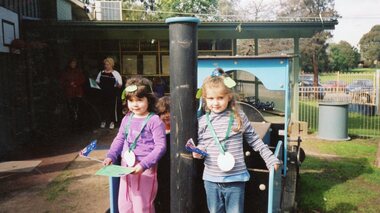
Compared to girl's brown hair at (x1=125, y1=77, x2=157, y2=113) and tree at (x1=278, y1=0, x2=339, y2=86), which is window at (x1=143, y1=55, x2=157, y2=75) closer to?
girl's brown hair at (x1=125, y1=77, x2=157, y2=113)

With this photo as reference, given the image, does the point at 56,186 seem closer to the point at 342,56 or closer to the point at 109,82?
the point at 109,82

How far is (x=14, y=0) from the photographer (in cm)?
A: 878

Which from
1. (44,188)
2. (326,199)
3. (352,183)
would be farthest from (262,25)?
(44,188)

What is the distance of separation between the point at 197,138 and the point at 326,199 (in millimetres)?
3551

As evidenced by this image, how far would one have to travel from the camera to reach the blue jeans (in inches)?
105

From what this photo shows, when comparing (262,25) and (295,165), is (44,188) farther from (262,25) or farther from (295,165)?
(262,25)

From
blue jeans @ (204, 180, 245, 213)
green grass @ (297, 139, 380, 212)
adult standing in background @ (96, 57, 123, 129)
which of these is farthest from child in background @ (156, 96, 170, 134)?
adult standing in background @ (96, 57, 123, 129)

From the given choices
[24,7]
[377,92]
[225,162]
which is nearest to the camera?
[225,162]

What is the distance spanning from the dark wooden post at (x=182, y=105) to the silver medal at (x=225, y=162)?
282mm

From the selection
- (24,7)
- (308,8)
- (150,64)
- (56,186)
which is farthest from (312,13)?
(56,186)

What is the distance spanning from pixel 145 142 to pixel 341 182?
439 cm

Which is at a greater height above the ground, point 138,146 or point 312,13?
point 312,13

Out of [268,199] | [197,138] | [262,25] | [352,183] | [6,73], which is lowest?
[352,183]

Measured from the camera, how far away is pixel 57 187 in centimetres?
544
